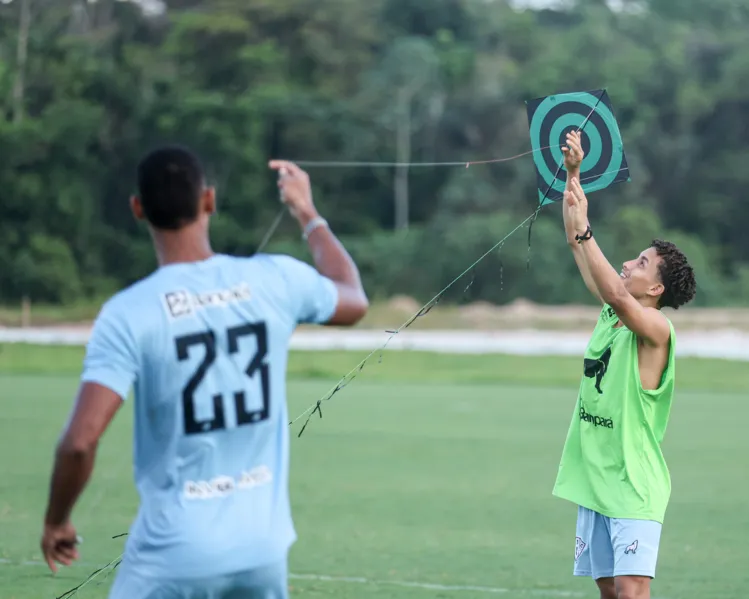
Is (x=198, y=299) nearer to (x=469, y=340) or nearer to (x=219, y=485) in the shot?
(x=219, y=485)

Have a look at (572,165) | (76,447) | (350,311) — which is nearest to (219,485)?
(76,447)

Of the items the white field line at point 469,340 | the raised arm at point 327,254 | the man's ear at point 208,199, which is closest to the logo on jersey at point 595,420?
the raised arm at point 327,254

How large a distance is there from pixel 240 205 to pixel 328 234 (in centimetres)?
4920

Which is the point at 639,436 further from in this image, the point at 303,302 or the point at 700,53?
the point at 700,53

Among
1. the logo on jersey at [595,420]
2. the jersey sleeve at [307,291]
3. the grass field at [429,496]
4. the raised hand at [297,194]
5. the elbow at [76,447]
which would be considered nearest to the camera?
the elbow at [76,447]

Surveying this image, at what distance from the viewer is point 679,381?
84.8 ft

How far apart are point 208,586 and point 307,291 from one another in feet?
2.83

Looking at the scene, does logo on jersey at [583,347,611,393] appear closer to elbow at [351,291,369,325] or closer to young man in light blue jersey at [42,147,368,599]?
elbow at [351,291,369,325]

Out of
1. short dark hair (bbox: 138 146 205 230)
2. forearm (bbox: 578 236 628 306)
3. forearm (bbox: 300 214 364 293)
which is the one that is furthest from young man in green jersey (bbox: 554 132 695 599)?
short dark hair (bbox: 138 146 205 230)

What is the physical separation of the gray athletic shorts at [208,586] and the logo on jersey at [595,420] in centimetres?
238

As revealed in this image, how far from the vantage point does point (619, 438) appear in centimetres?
578

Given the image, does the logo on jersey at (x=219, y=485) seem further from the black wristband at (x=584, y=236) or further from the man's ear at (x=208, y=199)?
the black wristband at (x=584, y=236)

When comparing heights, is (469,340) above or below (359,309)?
below

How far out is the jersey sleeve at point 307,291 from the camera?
12.7 ft
